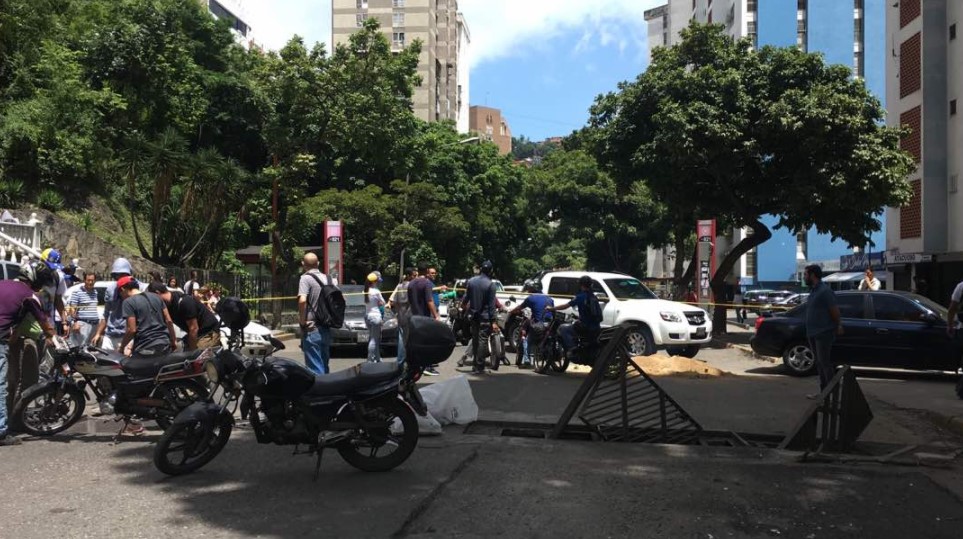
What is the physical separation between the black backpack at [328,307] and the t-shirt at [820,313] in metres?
5.83

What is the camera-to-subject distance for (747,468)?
21.4 feet

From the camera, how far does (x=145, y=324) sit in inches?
321

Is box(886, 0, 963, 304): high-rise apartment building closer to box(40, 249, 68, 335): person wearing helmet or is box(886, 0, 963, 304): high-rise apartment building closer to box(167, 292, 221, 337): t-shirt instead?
box(167, 292, 221, 337): t-shirt

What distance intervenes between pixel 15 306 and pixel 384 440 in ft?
12.9

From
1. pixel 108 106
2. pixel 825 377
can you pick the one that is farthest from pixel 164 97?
pixel 825 377

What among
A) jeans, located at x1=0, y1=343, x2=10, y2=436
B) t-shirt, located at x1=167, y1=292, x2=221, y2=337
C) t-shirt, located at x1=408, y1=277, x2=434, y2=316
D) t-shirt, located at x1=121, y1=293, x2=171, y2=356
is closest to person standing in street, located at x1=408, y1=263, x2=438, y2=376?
t-shirt, located at x1=408, y1=277, x2=434, y2=316

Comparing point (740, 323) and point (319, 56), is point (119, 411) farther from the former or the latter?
point (740, 323)

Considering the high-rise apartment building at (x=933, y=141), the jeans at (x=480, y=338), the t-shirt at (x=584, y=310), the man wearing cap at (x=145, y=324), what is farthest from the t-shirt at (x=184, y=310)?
the high-rise apartment building at (x=933, y=141)

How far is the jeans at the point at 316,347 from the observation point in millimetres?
8789

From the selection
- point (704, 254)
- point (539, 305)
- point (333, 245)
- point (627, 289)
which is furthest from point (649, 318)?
point (333, 245)

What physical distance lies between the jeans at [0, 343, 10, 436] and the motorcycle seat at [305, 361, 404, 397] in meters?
3.27

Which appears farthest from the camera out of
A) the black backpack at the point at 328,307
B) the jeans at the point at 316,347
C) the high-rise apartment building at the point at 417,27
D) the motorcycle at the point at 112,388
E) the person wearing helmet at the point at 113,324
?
the high-rise apartment building at the point at 417,27

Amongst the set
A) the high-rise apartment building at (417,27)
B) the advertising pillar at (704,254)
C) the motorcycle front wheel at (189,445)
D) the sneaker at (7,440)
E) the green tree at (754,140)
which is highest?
the high-rise apartment building at (417,27)

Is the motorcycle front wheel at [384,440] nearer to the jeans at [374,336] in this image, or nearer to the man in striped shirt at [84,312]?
the jeans at [374,336]
